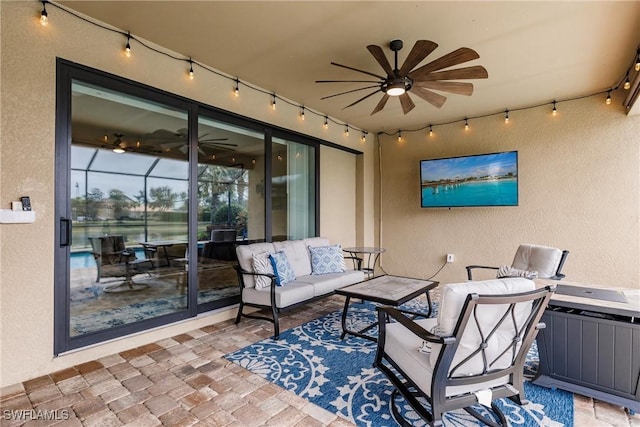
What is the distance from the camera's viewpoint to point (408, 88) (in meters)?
2.99

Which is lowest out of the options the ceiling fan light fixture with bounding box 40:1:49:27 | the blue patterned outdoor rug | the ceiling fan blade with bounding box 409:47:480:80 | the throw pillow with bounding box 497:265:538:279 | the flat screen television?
the blue patterned outdoor rug

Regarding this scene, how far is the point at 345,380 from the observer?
7.93ft

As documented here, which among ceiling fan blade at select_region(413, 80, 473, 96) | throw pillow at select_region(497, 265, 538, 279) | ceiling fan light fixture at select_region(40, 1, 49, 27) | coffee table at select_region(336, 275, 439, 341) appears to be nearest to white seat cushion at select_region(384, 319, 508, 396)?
coffee table at select_region(336, 275, 439, 341)

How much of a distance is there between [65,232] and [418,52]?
128 inches

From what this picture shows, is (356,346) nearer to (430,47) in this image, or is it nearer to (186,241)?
(186,241)

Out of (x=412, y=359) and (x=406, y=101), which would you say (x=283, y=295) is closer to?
(x=412, y=359)

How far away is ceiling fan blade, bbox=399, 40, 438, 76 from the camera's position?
2.39 metres

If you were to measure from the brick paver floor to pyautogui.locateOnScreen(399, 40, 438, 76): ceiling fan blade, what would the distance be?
2707 millimetres

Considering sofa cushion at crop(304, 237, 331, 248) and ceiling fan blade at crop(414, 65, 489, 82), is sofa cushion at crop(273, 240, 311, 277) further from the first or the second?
ceiling fan blade at crop(414, 65, 489, 82)

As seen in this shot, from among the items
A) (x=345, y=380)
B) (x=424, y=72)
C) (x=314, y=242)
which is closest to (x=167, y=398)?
(x=345, y=380)

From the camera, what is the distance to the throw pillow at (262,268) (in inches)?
138

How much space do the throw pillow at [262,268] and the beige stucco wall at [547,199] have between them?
3378 mm

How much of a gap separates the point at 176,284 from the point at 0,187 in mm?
1713

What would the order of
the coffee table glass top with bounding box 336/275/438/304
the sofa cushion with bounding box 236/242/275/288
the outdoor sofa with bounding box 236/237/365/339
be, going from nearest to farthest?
the coffee table glass top with bounding box 336/275/438/304 < the outdoor sofa with bounding box 236/237/365/339 < the sofa cushion with bounding box 236/242/275/288
